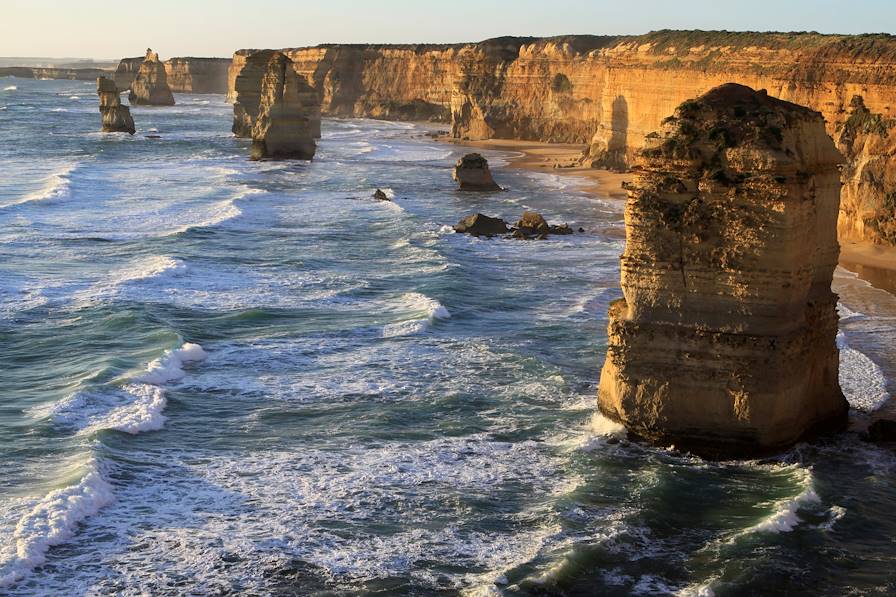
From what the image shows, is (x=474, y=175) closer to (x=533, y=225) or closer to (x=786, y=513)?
(x=533, y=225)

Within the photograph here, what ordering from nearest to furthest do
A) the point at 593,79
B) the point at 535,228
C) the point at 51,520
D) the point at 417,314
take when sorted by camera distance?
the point at 51,520, the point at 417,314, the point at 535,228, the point at 593,79

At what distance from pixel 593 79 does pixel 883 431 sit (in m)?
66.4

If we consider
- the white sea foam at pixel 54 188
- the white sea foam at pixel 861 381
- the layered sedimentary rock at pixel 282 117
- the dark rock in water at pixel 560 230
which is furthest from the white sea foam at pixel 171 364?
the layered sedimentary rock at pixel 282 117

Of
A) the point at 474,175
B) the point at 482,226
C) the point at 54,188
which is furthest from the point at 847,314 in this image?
the point at 54,188

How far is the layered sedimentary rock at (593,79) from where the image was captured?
40.6 metres

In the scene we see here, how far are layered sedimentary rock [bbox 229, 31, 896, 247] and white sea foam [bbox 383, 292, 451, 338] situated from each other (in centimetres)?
1552

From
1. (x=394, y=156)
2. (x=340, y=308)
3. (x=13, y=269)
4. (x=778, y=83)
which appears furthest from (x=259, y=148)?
(x=340, y=308)

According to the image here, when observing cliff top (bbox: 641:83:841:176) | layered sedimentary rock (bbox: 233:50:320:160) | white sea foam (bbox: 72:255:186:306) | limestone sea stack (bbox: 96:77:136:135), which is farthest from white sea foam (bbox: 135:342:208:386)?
limestone sea stack (bbox: 96:77:136:135)

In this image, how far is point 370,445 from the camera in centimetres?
1725

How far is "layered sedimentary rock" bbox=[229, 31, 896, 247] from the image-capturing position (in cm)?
4059

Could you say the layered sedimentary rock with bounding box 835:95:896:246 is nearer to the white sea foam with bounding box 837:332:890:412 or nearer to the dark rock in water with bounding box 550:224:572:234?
the dark rock in water with bounding box 550:224:572:234

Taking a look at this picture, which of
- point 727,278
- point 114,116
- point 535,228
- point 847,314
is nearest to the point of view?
point 727,278

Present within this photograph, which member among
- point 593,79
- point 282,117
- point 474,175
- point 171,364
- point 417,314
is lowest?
point 171,364

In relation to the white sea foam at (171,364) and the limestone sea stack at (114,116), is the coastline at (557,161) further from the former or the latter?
the white sea foam at (171,364)
